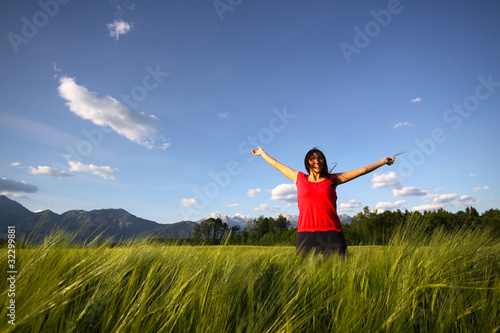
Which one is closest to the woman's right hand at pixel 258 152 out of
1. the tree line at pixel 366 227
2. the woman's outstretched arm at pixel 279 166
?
the woman's outstretched arm at pixel 279 166

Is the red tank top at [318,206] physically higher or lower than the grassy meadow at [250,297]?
higher

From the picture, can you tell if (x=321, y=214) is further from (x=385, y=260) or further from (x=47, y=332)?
(x=47, y=332)

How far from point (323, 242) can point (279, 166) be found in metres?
1.44

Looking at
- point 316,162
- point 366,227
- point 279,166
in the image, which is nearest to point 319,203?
point 316,162

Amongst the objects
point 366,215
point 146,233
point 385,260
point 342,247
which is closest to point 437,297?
point 385,260

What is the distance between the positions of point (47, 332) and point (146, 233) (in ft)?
9.77

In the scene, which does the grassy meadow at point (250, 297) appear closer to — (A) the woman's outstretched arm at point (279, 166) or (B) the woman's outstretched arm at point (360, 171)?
(B) the woman's outstretched arm at point (360, 171)

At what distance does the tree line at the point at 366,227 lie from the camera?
8.09 ft

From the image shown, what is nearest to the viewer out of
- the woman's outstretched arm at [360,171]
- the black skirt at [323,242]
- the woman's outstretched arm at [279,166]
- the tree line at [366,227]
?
the tree line at [366,227]

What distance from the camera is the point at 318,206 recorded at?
3.34m

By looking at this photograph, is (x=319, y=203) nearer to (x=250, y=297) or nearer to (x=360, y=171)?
(x=360, y=171)

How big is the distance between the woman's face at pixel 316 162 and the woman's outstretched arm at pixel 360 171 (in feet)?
1.05

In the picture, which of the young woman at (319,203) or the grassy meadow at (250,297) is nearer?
the grassy meadow at (250,297)

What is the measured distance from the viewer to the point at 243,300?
146 centimetres
